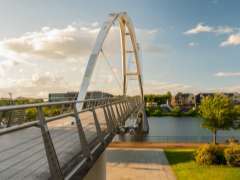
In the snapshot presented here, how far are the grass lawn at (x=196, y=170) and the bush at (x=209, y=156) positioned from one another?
402 mm

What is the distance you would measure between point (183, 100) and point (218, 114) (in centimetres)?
8356

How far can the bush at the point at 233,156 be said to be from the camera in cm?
1745

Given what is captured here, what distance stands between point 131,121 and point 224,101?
10.7 m

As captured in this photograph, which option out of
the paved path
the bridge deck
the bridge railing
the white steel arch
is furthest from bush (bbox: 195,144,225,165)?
the bridge deck

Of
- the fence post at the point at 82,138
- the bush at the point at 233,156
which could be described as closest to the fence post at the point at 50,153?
the fence post at the point at 82,138

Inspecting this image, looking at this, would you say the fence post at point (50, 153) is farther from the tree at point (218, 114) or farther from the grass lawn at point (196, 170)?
the tree at point (218, 114)

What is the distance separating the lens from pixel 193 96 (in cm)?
11069

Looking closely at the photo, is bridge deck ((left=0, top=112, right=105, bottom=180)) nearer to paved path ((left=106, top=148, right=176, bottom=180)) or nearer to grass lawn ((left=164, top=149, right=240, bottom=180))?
paved path ((left=106, top=148, right=176, bottom=180))

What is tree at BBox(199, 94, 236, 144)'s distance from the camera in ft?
94.3

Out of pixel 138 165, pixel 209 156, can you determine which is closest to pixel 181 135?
pixel 209 156

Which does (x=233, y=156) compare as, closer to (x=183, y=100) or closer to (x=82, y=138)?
(x=82, y=138)

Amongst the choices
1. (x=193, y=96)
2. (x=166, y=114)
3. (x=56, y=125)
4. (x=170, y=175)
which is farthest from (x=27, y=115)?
(x=193, y=96)

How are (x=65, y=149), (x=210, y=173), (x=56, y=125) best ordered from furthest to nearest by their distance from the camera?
(x=210, y=173), (x=56, y=125), (x=65, y=149)

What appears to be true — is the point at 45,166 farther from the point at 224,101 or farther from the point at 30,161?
the point at 224,101
